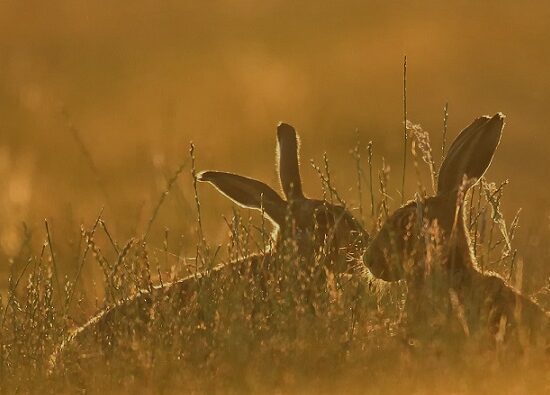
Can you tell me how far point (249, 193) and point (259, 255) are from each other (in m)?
0.39

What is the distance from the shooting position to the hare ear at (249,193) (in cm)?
668

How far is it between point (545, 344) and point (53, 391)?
1996 mm

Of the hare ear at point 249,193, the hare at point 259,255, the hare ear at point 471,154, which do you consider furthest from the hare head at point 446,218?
the hare ear at point 249,193

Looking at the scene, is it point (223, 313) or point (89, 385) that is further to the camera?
point (223, 313)

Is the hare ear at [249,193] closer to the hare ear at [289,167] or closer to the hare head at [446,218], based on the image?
the hare ear at [289,167]

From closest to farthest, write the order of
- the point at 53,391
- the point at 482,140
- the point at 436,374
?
the point at 436,374
the point at 53,391
the point at 482,140

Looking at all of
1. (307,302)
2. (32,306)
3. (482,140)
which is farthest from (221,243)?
(482,140)

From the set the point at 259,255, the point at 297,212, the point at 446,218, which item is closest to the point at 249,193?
the point at 297,212

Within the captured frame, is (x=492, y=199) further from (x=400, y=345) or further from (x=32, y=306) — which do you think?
(x=32, y=306)

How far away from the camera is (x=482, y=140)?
6.11 metres

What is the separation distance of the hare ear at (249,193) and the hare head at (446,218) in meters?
0.78

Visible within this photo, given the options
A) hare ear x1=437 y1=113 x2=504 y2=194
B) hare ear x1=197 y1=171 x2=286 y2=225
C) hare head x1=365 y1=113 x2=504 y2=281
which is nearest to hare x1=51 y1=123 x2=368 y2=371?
hare ear x1=197 y1=171 x2=286 y2=225

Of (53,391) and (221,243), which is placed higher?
(221,243)

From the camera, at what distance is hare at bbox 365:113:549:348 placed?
5672 millimetres
